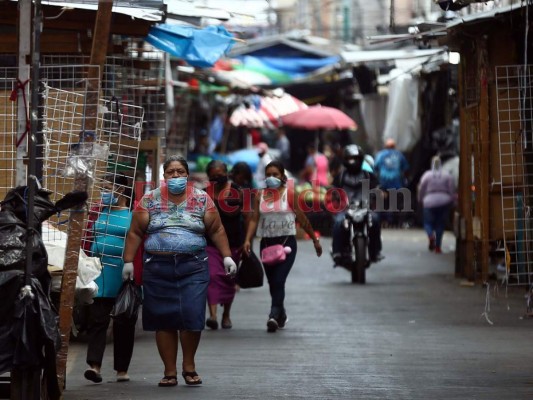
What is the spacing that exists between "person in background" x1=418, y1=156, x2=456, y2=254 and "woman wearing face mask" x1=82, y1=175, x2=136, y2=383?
545 inches

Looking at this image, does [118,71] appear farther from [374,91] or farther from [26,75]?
[374,91]

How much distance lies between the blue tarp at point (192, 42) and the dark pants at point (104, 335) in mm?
3958

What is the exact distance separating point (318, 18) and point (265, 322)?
37862mm

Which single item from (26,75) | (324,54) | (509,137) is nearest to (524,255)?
(509,137)

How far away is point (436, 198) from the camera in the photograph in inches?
939

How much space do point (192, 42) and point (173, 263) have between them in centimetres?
460

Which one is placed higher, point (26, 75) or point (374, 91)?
point (374, 91)

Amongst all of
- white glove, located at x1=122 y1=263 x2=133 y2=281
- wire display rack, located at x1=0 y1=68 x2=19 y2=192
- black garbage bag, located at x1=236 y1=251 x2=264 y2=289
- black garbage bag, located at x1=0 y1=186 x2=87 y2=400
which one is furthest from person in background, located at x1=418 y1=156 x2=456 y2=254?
black garbage bag, located at x1=0 y1=186 x2=87 y2=400

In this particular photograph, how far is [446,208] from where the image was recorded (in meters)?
23.9

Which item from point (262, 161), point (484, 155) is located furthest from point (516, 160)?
point (262, 161)

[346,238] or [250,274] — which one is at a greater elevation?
[346,238]

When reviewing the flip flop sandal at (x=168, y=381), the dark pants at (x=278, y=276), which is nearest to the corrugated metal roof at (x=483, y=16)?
the dark pants at (x=278, y=276)

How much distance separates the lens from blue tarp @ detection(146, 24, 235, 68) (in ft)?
45.1

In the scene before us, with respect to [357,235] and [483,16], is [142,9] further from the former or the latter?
[357,235]
